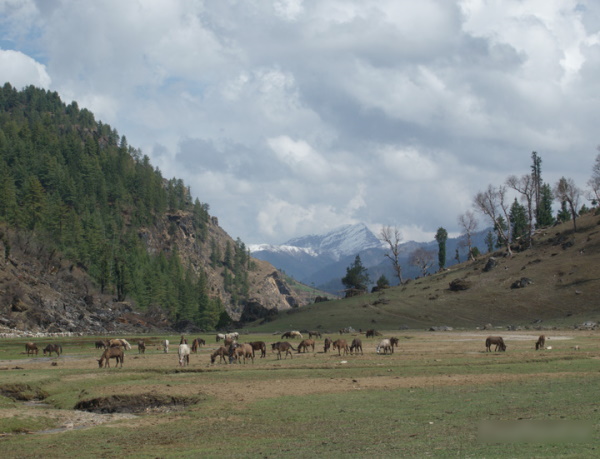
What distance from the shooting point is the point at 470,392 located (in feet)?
93.5

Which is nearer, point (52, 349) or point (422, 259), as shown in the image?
point (52, 349)

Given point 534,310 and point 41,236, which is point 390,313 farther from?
point 41,236

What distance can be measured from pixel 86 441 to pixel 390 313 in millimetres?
107479

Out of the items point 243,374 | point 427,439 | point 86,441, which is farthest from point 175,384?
point 427,439

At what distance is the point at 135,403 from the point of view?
1219 inches

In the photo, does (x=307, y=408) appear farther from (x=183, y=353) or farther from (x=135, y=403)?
(x=183, y=353)

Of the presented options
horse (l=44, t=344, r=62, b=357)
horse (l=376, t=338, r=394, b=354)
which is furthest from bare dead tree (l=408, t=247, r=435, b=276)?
horse (l=44, t=344, r=62, b=357)

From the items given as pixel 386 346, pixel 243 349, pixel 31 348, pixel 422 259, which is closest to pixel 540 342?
pixel 386 346

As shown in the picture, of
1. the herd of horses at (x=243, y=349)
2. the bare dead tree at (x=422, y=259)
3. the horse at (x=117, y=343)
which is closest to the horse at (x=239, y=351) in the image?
the herd of horses at (x=243, y=349)

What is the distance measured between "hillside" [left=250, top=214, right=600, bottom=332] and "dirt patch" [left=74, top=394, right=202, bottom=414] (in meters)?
85.3

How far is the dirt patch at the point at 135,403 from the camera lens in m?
29.9

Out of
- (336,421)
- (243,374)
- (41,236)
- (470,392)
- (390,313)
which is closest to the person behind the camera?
(336,421)

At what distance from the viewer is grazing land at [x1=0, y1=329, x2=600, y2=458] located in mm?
18797

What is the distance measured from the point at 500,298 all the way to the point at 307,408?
10471cm
